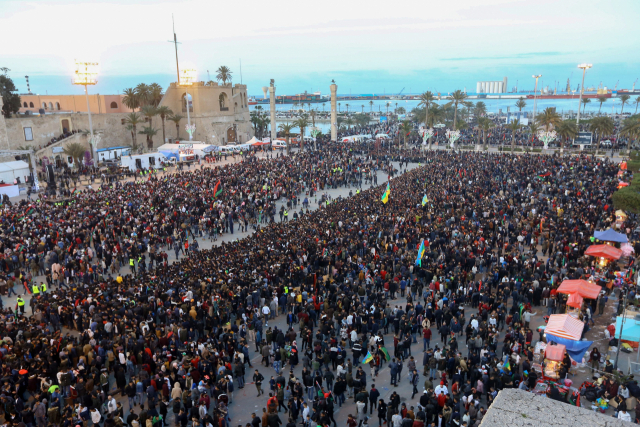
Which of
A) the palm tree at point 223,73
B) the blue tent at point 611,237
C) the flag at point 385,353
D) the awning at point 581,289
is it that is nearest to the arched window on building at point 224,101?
the palm tree at point 223,73

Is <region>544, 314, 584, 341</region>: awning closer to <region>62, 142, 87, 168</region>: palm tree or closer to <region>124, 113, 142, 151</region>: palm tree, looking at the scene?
<region>62, 142, 87, 168</region>: palm tree

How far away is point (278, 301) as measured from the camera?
15.9 meters

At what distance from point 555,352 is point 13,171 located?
40.3 m

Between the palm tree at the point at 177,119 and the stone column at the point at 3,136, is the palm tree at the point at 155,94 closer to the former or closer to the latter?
the palm tree at the point at 177,119

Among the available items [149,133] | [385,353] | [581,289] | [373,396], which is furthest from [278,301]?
[149,133]

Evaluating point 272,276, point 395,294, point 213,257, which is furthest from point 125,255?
point 395,294

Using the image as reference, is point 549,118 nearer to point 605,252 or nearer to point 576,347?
point 605,252

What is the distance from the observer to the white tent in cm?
3544

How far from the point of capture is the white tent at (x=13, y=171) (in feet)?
116

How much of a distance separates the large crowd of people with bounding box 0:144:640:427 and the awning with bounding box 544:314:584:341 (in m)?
0.78

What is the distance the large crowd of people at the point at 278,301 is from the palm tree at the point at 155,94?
35741mm

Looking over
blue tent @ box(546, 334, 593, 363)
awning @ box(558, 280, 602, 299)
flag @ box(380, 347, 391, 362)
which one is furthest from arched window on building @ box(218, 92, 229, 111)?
blue tent @ box(546, 334, 593, 363)

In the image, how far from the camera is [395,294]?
57.8 ft

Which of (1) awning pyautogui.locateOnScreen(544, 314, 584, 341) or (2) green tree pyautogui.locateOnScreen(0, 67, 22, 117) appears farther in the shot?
(2) green tree pyautogui.locateOnScreen(0, 67, 22, 117)
